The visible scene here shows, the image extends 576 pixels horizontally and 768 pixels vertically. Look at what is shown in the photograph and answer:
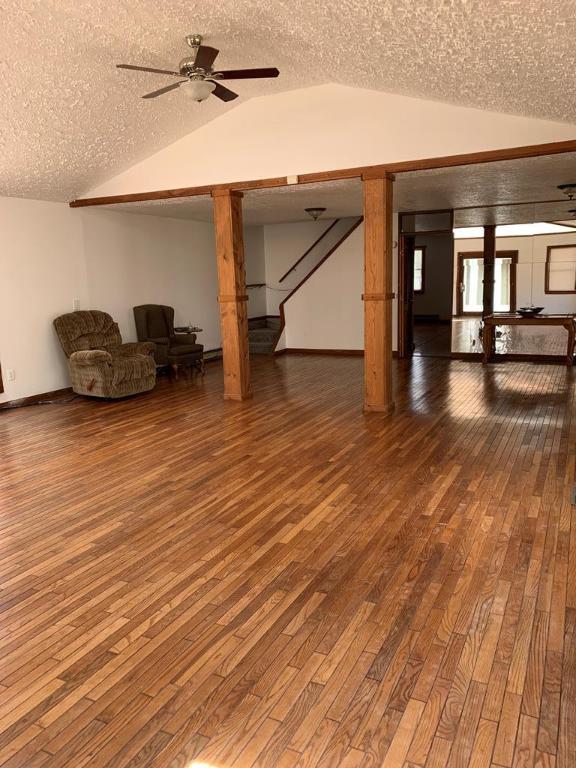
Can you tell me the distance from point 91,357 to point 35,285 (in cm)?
124

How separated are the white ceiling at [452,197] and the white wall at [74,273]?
15.6 inches

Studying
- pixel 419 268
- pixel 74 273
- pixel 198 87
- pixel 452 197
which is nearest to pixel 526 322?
pixel 452 197

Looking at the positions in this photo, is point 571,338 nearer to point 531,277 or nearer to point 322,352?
point 531,277

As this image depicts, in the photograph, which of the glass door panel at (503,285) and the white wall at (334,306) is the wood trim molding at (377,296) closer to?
the white wall at (334,306)

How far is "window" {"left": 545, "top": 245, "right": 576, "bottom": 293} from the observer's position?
10578 millimetres

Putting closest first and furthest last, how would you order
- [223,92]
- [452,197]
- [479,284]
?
[223,92] < [452,197] < [479,284]

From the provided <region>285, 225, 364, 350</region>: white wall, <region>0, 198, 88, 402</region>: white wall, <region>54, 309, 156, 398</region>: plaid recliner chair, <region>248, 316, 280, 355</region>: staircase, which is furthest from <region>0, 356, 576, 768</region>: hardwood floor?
<region>248, 316, 280, 355</region>: staircase

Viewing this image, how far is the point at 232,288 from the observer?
6602mm

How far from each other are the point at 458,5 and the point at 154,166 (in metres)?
4.49

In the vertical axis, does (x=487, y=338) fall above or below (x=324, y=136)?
below

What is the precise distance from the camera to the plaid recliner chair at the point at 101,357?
274 inches

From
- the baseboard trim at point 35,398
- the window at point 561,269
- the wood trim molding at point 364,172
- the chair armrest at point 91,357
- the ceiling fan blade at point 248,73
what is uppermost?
the ceiling fan blade at point 248,73

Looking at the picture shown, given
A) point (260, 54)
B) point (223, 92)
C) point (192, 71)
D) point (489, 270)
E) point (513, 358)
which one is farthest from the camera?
point (489, 270)

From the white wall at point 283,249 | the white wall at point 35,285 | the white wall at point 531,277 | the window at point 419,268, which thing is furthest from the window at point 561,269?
→ the white wall at point 35,285
